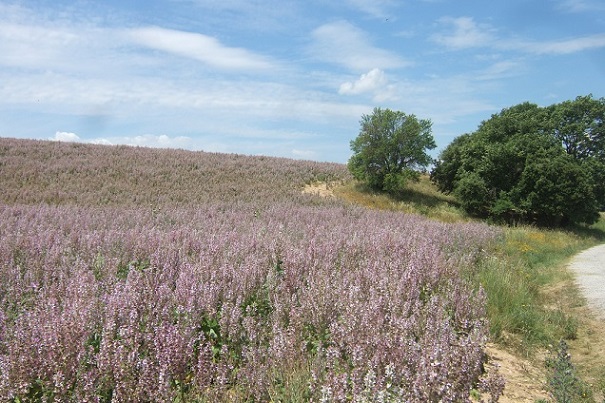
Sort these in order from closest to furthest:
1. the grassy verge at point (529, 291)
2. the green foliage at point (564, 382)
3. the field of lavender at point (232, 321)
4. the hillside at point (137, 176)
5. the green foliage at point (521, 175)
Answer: the field of lavender at point (232, 321), the green foliage at point (564, 382), the grassy verge at point (529, 291), the hillside at point (137, 176), the green foliage at point (521, 175)

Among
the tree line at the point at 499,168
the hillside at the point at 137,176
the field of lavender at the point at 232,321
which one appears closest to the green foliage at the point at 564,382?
the field of lavender at the point at 232,321

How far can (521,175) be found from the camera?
91.6 feet

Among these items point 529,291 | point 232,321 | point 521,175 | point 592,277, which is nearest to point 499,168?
point 521,175

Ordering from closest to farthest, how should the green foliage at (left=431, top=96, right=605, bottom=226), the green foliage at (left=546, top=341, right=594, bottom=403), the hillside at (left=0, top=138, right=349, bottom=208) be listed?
the green foliage at (left=546, top=341, right=594, bottom=403) → the hillside at (left=0, top=138, right=349, bottom=208) → the green foliage at (left=431, top=96, right=605, bottom=226)

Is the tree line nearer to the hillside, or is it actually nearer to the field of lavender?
the hillside

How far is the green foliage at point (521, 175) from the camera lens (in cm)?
2703

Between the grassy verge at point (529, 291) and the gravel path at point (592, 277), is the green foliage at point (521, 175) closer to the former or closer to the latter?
the grassy verge at point (529, 291)

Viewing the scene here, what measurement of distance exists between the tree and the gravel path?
13.7m

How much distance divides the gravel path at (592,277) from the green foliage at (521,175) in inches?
409

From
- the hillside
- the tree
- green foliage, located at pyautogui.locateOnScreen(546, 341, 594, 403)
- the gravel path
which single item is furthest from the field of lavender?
the tree

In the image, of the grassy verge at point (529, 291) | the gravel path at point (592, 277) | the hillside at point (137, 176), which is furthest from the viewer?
the hillside at point (137, 176)

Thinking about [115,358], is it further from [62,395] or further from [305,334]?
[305,334]

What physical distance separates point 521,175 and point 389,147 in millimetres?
8734

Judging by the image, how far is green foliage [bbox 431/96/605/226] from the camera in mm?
27031
